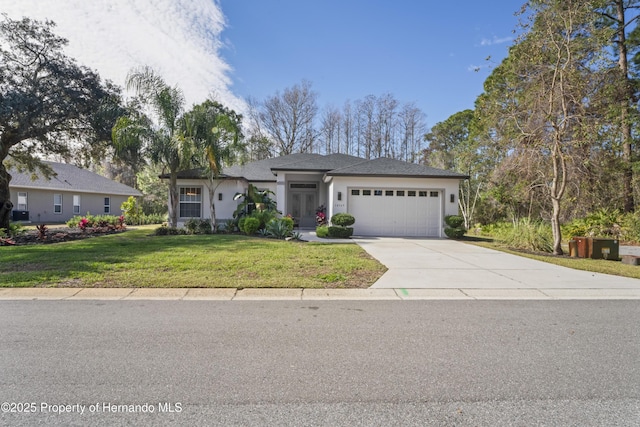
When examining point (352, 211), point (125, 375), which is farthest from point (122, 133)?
point (125, 375)

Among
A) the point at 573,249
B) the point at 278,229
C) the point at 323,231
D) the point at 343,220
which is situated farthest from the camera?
the point at 343,220

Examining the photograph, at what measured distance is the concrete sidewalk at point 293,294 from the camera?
17.7 ft

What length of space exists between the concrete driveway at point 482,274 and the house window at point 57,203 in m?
25.4

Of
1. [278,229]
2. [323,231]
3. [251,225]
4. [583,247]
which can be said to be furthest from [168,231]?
[583,247]

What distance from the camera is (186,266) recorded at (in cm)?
734

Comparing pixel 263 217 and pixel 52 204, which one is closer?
pixel 263 217

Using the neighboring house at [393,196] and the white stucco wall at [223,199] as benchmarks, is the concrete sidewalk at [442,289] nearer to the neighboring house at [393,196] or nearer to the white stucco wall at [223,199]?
the neighboring house at [393,196]

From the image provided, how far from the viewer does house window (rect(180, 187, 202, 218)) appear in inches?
701

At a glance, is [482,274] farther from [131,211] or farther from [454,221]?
[131,211]

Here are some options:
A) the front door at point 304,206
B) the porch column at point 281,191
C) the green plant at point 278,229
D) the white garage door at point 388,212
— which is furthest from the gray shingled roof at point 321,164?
the green plant at point 278,229

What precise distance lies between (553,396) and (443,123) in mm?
36833

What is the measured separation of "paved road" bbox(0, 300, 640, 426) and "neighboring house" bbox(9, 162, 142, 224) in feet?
72.0

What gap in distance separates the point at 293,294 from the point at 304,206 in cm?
1458

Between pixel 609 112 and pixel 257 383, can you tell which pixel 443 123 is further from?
pixel 257 383
